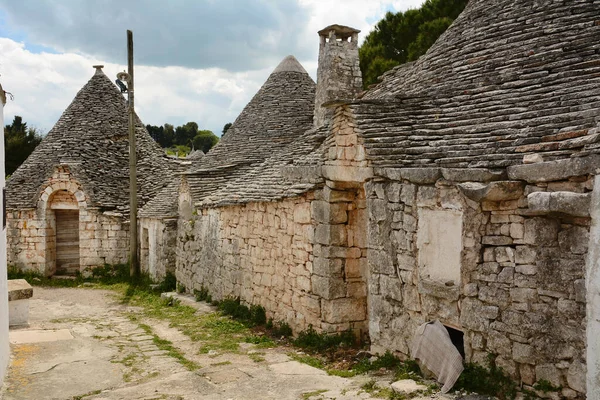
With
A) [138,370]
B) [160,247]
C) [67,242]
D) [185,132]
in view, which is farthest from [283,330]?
[185,132]

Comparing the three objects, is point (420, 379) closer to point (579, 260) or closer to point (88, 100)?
point (579, 260)

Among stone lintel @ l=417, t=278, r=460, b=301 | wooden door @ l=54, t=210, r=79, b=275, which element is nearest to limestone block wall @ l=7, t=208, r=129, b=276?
wooden door @ l=54, t=210, r=79, b=275

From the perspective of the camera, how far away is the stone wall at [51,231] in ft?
55.0

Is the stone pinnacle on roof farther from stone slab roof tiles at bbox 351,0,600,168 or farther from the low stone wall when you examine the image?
stone slab roof tiles at bbox 351,0,600,168

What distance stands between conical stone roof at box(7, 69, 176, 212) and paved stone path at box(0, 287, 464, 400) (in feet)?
23.2

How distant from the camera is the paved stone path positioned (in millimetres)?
6230

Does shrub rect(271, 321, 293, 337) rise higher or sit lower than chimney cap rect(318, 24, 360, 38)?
lower

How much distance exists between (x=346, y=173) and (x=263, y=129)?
788 cm

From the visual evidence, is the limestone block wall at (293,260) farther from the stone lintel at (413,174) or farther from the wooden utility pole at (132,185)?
the wooden utility pole at (132,185)

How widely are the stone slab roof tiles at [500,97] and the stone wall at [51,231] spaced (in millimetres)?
10856

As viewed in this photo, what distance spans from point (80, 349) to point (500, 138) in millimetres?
6448

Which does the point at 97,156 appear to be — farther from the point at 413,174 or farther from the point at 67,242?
the point at 413,174

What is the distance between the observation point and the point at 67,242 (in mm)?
17531

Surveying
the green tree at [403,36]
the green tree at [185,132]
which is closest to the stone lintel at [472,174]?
the green tree at [403,36]
